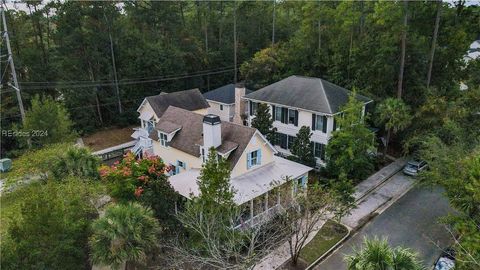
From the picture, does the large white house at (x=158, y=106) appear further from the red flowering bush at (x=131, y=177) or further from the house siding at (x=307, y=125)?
the red flowering bush at (x=131, y=177)

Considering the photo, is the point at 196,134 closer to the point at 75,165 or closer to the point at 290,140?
the point at 75,165

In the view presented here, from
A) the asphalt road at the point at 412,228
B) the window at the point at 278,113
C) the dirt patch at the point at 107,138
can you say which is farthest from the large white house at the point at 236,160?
the dirt patch at the point at 107,138

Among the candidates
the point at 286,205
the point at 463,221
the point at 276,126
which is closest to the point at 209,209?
the point at 286,205

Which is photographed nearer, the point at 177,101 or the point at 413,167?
the point at 413,167

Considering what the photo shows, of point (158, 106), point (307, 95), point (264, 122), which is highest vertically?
point (307, 95)

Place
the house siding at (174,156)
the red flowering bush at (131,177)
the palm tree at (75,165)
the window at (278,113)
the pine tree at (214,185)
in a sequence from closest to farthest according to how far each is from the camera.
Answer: the pine tree at (214,185), the red flowering bush at (131,177), the palm tree at (75,165), the house siding at (174,156), the window at (278,113)

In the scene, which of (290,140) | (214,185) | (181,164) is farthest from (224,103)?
(214,185)

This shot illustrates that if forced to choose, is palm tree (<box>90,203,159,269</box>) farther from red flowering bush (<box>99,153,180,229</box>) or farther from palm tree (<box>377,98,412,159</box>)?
palm tree (<box>377,98,412,159</box>)
